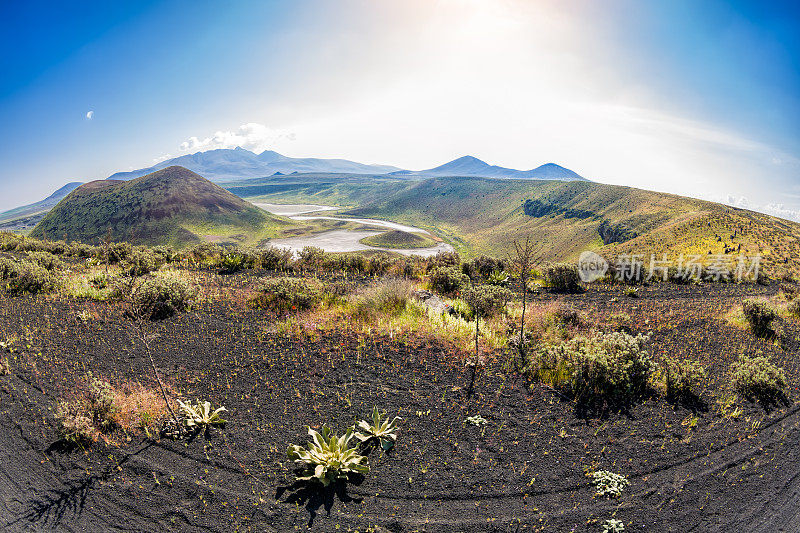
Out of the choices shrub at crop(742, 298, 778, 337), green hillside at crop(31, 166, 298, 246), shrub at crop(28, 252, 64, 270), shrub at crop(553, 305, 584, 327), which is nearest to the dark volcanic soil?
shrub at crop(742, 298, 778, 337)

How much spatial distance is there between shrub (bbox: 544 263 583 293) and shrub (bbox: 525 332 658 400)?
7413 mm

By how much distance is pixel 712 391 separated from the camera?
7.44m

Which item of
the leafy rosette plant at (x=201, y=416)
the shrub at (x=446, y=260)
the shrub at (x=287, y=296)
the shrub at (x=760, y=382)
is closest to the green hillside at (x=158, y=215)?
the shrub at (x=446, y=260)

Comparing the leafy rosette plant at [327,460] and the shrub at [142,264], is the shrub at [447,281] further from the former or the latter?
the shrub at [142,264]

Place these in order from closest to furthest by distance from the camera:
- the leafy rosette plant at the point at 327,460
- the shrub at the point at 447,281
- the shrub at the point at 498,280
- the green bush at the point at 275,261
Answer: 1. the leafy rosette plant at the point at 327,460
2. the shrub at the point at 447,281
3. the shrub at the point at 498,280
4. the green bush at the point at 275,261

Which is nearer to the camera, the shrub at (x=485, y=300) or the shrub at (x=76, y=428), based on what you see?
the shrub at (x=76, y=428)

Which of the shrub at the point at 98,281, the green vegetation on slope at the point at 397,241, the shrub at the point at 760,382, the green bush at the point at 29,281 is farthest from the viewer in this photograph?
the green vegetation on slope at the point at 397,241

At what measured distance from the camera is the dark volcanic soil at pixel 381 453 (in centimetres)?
458

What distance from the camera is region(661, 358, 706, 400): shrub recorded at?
7.24 meters

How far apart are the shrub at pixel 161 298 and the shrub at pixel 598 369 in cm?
1059

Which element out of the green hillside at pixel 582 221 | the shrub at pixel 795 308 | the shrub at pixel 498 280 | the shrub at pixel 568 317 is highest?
the green hillside at pixel 582 221

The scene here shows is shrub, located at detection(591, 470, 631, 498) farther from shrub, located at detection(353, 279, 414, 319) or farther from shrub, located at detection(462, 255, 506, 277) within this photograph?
shrub, located at detection(462, 255, 506, 277)

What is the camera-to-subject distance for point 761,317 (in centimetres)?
1087

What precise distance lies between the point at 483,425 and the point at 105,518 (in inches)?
229
